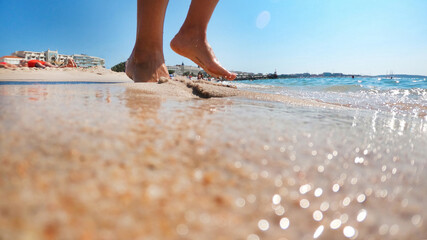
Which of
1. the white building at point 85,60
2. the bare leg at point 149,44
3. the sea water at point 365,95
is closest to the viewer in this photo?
the sea water at point 365,95

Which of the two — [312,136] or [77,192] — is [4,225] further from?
[312,136]

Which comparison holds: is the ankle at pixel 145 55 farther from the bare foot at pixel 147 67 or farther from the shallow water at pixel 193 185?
the shallow water at pixel 193 185

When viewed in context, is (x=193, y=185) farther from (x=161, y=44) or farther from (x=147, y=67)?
(x=161, y=44)

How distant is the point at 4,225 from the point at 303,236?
0.20 m

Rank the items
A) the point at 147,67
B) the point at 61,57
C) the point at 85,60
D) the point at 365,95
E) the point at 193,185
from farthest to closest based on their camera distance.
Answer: the point at 85,60, the point at 61,57, the point at 365,95, the point at 147,67, the point at 193,185

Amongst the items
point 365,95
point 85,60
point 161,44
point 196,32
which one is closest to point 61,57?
point 85,60

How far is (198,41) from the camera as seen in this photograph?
2.10 m

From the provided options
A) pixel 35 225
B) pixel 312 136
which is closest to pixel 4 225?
pixel 35 225

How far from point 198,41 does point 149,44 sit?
16.3 inches

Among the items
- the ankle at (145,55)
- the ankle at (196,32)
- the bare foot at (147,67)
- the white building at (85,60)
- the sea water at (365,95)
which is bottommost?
the sea water at (365,95)

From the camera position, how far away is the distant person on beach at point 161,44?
6.48 feet

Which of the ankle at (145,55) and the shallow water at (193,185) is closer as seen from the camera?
the shallow water at (193,185)

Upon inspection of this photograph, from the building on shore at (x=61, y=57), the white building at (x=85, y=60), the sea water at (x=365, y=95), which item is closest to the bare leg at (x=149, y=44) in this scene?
the sea water at (x=365, y=95)

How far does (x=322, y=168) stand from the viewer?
0.92 feet
